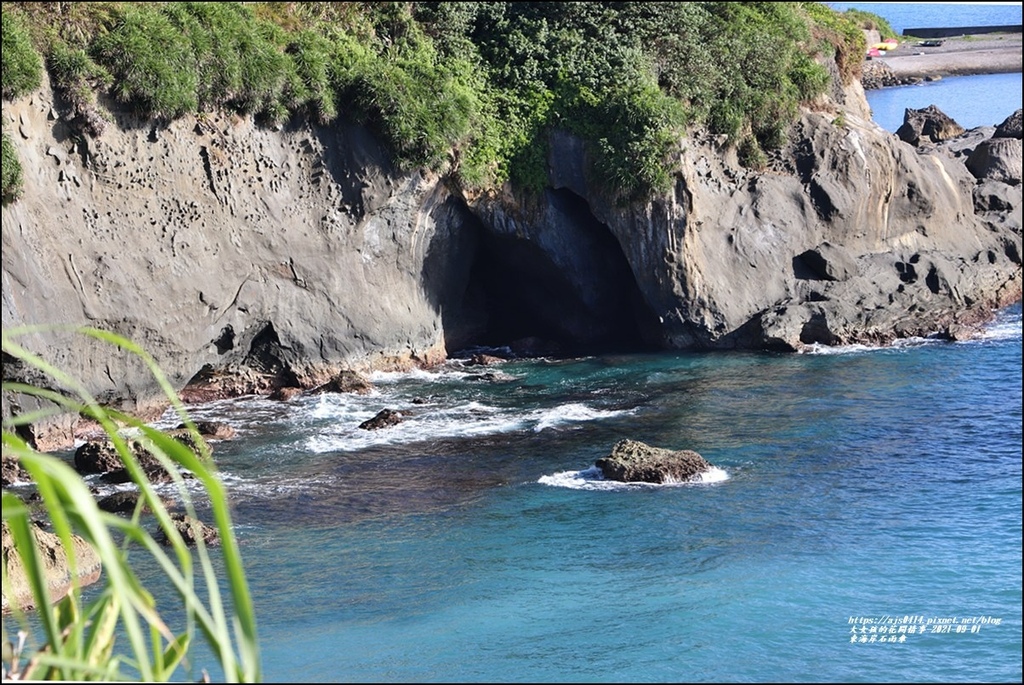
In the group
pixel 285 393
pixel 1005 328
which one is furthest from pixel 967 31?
pixel 285 393

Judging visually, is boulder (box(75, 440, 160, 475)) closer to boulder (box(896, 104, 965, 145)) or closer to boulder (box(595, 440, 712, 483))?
boulder (box(595, 440, 712, 483))

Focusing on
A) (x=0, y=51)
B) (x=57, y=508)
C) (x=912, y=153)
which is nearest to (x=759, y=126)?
(x=912, y=153)

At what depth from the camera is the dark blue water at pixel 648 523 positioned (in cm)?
1436

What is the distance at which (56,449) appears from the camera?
80.2 ft

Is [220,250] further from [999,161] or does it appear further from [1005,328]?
[999,161]

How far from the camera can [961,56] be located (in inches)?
1742

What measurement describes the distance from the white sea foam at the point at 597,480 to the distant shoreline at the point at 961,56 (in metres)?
25.1

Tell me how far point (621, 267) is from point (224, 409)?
1111 centimetres

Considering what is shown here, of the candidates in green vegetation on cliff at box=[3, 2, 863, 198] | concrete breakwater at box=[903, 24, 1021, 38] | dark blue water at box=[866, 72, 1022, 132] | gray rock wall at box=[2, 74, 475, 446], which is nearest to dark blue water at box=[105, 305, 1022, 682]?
gray rock wall at box=[2, 74, 475, 446]

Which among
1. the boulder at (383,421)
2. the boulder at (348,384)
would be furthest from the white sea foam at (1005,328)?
the boulder at (348,384)

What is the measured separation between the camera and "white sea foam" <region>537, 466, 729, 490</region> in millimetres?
21266

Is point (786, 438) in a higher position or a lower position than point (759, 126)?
lower

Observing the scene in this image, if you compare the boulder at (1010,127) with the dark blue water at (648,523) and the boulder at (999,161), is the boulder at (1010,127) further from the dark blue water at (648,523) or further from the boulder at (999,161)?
the dark blue water at (648,523)

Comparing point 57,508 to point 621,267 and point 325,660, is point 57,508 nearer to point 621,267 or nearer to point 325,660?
point 325,660
